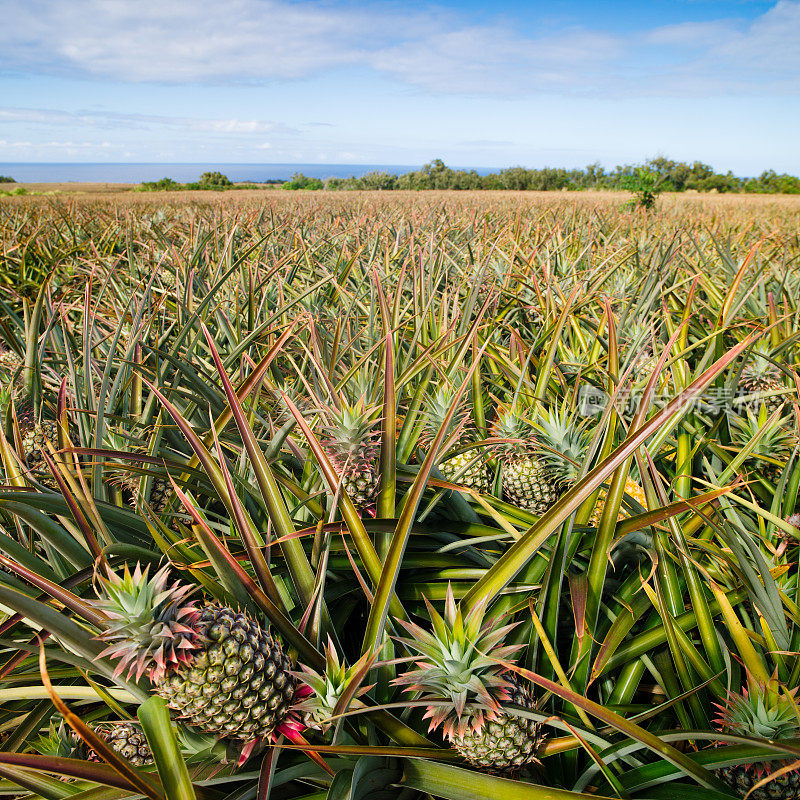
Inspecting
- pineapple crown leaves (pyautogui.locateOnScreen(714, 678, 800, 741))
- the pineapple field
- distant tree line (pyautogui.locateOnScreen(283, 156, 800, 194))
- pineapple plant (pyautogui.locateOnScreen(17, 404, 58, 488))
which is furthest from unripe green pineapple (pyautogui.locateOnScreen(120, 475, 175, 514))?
distant tree line (pyautogui.locateOnScreen(283, 156, 800, 194))

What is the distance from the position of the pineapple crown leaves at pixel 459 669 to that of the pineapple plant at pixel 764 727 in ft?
1.24

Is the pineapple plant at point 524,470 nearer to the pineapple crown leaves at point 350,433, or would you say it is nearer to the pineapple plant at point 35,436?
the pineapple crown leaves at point 350,433

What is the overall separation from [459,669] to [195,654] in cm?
39

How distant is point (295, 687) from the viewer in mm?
821

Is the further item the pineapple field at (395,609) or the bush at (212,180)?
the bush at (212,180)

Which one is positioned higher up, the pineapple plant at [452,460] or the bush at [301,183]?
the bush at [301,183]

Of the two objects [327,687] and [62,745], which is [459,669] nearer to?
[327,687]

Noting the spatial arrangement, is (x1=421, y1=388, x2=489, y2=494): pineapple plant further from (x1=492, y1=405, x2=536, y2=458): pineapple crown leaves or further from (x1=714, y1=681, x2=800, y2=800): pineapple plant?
(x1=714, y1=681, x2=800, y2=800): pineapple plant

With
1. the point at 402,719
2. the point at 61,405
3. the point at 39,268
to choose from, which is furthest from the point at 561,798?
the point at 39,268

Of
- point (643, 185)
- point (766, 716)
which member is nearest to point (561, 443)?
point (766, 716)

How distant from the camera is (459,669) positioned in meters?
0.70

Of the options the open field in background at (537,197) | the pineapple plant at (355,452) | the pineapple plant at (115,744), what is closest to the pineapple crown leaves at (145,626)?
the pineapple plant at (115,744)

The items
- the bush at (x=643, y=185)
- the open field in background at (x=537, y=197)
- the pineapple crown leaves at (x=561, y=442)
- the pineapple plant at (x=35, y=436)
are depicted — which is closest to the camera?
the pineapple crown leaves at (x=561, y=442)

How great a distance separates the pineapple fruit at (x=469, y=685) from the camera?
2.28 feet
